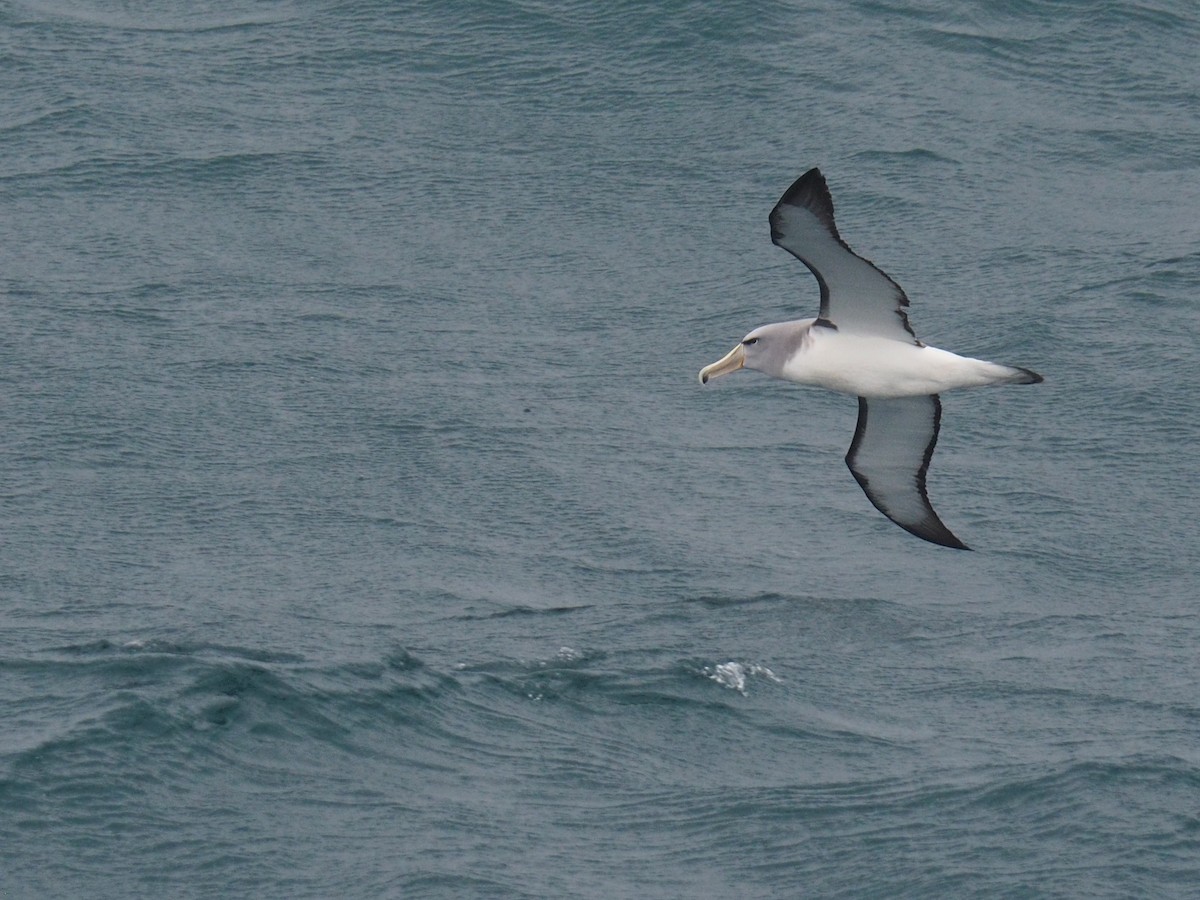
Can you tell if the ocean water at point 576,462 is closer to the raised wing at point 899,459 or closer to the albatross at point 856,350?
the raised wing at point 899,459

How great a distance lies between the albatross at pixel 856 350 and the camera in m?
17.5

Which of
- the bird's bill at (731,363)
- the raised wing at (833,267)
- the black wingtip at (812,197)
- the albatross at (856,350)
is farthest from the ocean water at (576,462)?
the black wingtip at (812,197)

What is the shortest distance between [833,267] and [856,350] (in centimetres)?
83

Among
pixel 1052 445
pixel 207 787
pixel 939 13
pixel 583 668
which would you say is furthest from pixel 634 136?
pixel 207 787

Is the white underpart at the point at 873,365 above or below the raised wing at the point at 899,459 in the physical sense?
above

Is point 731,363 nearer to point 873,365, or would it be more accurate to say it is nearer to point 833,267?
point 873,365

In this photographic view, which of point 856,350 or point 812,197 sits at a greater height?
point 812,197

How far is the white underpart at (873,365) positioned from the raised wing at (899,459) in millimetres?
1121

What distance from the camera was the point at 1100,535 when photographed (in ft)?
72.5

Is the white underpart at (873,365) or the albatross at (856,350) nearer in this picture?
the albatross at (856,350)

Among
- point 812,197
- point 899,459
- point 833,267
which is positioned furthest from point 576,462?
point 812,197

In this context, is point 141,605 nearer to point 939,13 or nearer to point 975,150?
point 975,150

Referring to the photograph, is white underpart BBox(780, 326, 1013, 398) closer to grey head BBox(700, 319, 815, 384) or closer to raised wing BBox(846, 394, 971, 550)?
grey head BBox(700, 319, 815, 384)

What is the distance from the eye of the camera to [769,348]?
61.3 feet
